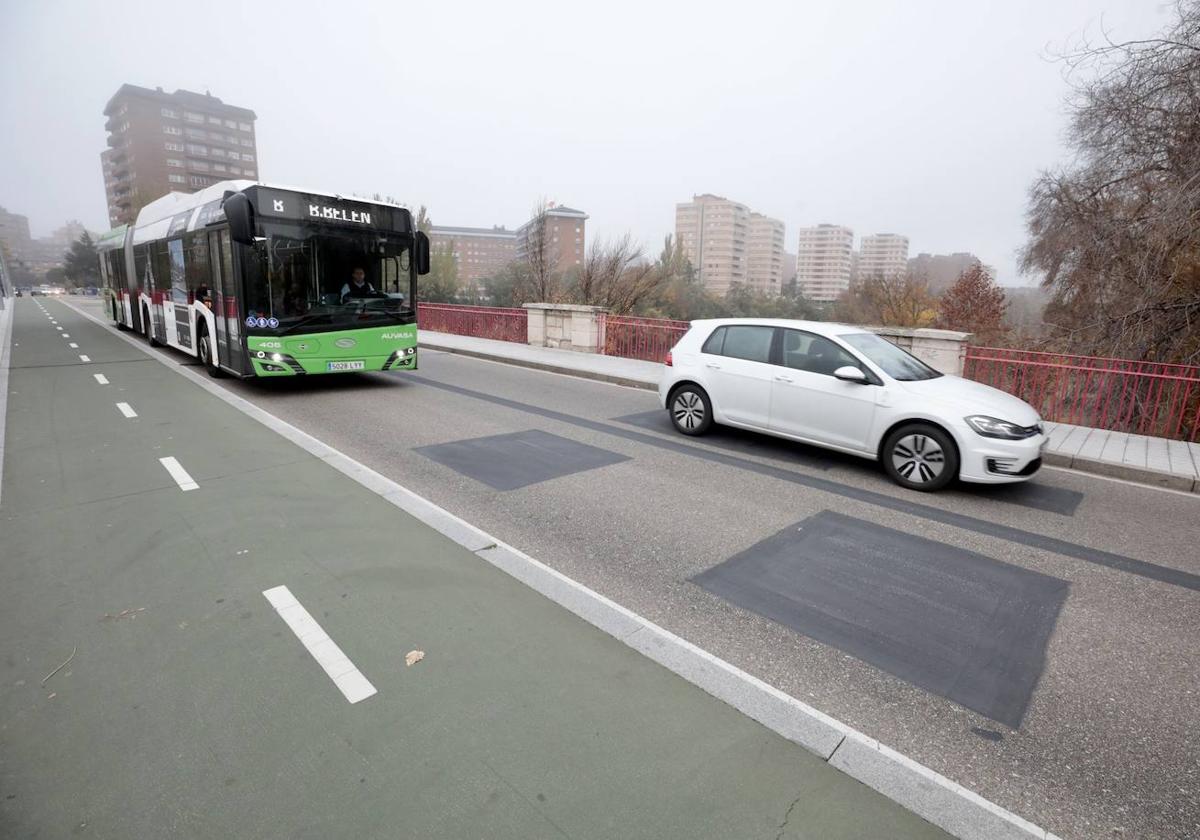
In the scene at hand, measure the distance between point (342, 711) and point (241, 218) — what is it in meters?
8.57

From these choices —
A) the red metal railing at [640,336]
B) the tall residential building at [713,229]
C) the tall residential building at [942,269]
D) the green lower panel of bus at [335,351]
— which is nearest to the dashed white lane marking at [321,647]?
the green lower panel of bus at [335,351]

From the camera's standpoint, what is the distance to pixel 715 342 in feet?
25.9

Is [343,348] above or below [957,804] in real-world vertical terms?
above

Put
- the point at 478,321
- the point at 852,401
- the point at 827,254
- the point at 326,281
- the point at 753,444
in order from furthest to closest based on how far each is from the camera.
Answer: the point at 827,254
the point at 478,321
the point at 326,281
the point at 753,444
the point at 852,401

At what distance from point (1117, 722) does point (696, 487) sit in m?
3.56

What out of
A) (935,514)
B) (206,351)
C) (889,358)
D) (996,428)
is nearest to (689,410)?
(889,358)

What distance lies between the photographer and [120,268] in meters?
19.3

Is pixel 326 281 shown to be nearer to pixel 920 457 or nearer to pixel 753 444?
pixel 753 444

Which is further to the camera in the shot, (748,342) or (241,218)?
(241,218)

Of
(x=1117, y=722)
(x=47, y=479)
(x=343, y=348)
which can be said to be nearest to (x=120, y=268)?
(x=343, y=348)

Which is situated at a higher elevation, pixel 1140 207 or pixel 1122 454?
pixel 1140 207

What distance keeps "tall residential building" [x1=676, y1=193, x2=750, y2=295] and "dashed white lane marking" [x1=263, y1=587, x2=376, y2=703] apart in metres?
123

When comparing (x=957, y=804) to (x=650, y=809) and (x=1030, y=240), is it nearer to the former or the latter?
(x=650, y=809)

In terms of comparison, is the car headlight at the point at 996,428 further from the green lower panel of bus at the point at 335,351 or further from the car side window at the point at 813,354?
the green lower panel of bus at the point at 335,351
